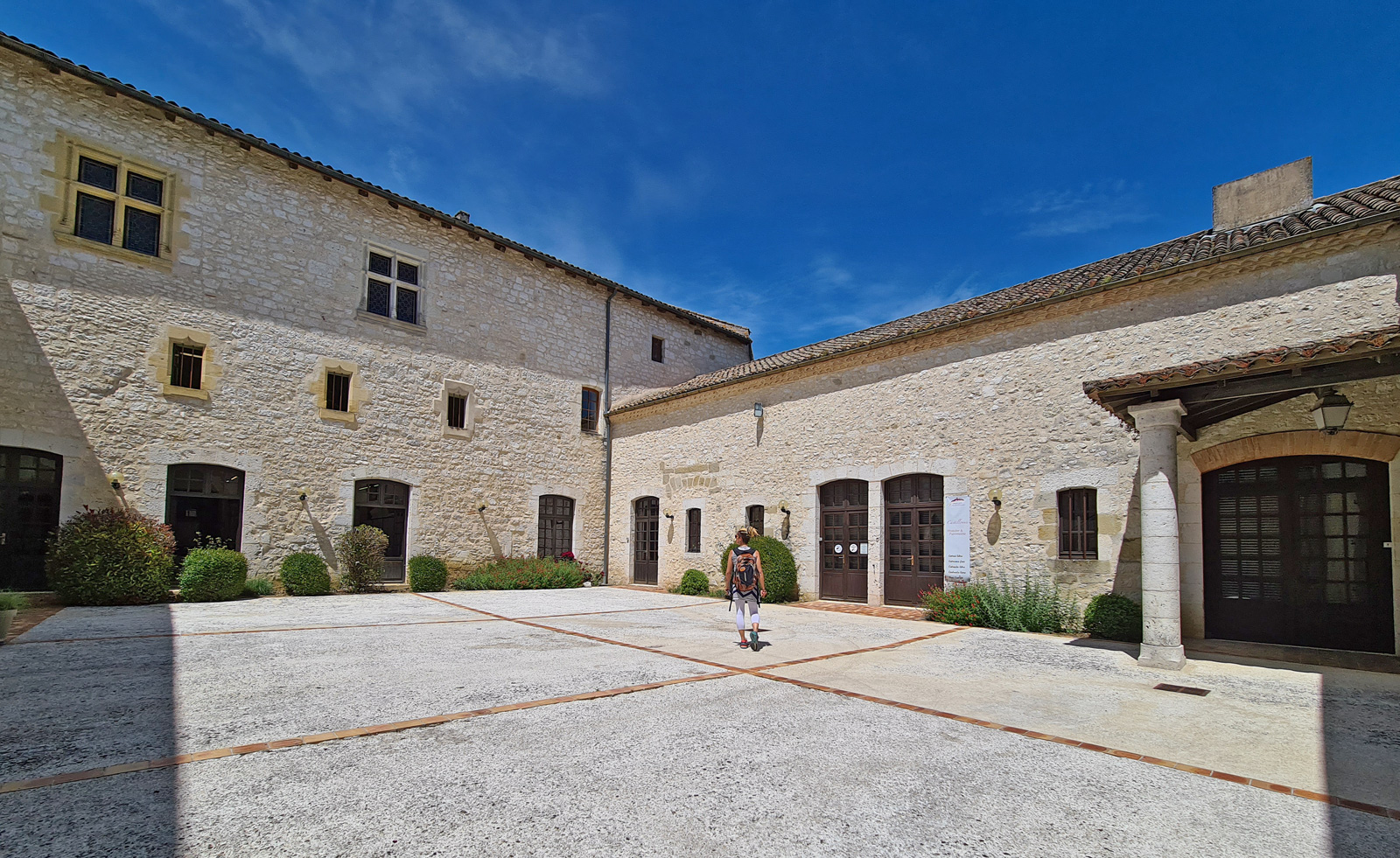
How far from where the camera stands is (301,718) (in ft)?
13.4

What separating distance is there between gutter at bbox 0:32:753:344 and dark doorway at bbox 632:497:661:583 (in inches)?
228

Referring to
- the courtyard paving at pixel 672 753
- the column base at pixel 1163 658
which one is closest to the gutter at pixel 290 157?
the courtyard paving at pixel 672 753

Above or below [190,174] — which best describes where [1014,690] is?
below

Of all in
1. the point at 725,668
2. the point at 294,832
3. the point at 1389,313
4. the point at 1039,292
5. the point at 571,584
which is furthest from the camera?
the point at 571,584

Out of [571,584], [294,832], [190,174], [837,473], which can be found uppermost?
[190,174]

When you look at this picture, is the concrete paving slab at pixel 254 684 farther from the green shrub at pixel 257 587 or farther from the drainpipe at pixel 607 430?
the drainpipe at pixel 607 430

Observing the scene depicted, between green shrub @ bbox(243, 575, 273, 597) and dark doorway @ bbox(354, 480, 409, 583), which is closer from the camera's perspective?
green shrub @ bbox(243, 575, 273, 597)

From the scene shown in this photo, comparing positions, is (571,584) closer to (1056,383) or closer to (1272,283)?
(1056,383)

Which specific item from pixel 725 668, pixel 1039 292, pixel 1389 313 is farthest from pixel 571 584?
pixel 1389 313

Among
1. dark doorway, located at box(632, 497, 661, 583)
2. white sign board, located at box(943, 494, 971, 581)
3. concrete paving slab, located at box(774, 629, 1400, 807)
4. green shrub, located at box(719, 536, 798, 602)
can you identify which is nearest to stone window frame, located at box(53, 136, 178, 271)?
dark doorway, located at box(632, 497, 661, 583)

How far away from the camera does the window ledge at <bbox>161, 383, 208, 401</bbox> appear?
433 inches

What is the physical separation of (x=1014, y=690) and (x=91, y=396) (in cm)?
1330

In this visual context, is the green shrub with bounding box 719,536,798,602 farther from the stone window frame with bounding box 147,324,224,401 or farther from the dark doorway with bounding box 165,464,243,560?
the stone window frame with bounding box 147,324,224,401

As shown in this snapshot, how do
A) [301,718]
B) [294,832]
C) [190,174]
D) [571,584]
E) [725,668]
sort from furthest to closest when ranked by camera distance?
1. [571,584]
2. [190,174]
3. [725,668]
4. [301,718]
5. [294,832]
